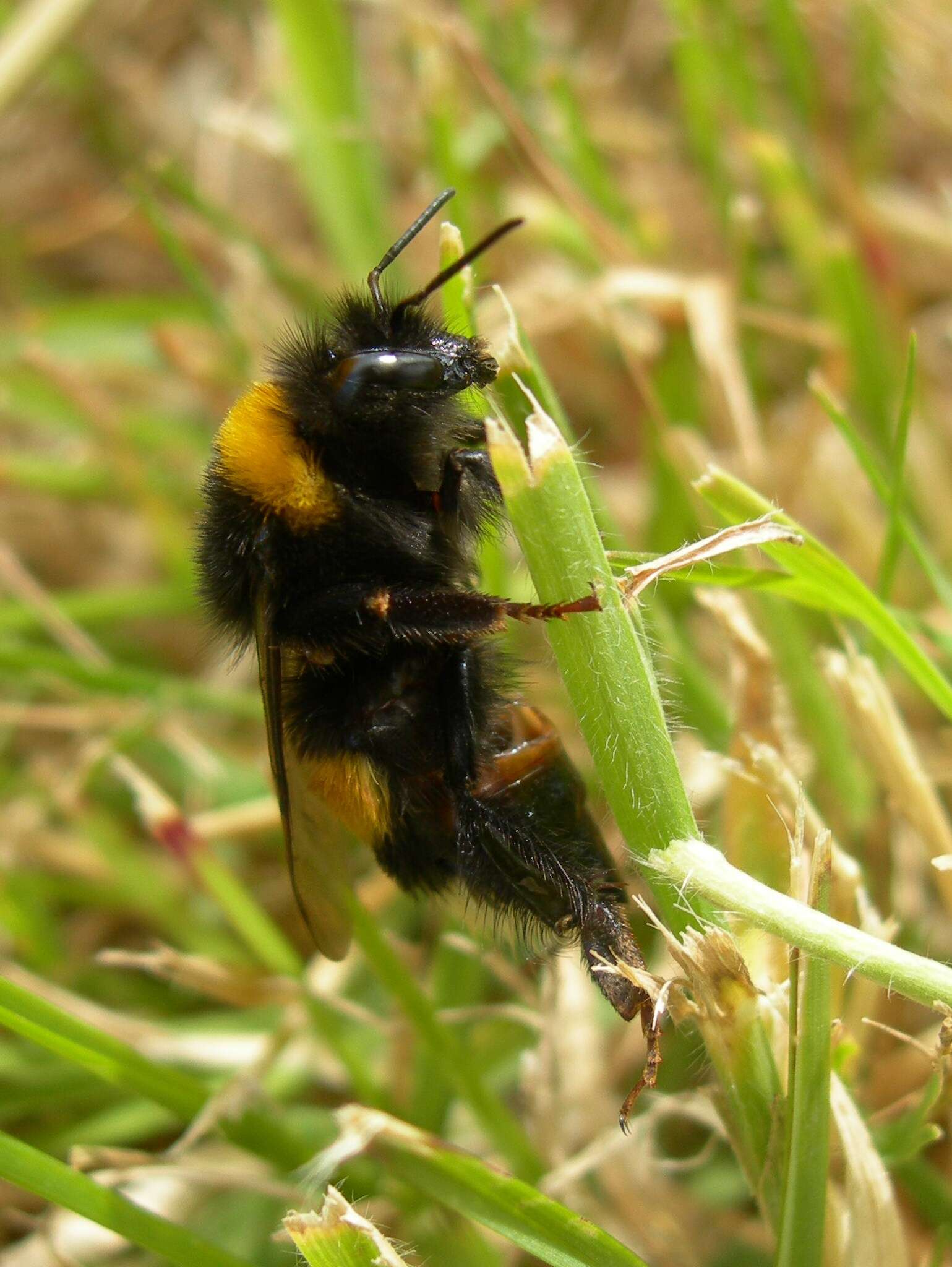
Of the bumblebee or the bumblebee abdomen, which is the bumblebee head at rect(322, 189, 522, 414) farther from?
the bumblebee abdomen

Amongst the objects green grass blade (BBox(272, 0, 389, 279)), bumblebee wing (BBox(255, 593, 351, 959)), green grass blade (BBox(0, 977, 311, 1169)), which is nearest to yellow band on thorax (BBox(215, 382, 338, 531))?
bumblebee wing (BBox(255, 593, 351, 959))

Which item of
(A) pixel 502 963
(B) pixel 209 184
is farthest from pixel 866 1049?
(B) pixel 209 184

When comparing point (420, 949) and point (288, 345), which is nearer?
point (288, 345)

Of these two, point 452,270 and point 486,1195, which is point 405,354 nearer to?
point 452,270

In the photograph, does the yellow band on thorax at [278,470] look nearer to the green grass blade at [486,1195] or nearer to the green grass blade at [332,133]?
the green grass blade at [486,1195]

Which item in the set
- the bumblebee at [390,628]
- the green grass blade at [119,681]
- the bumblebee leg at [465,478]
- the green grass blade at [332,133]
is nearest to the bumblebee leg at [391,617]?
the bumblebee at [390,628]

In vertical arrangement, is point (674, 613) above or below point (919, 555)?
below

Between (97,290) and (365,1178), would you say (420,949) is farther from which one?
(97,290)

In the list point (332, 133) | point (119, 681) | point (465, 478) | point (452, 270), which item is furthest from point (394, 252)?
point (332, 133)
